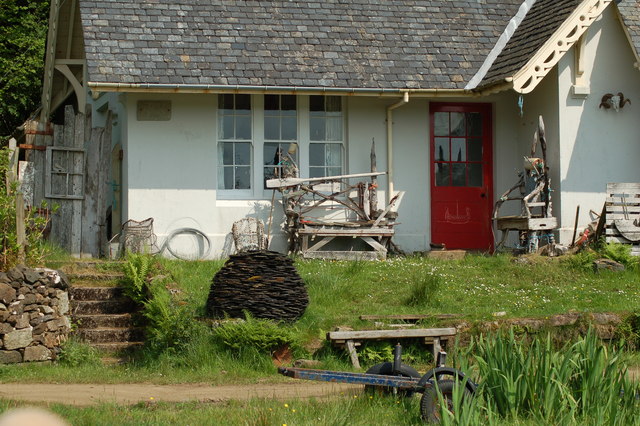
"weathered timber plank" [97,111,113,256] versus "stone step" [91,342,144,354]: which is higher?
"weathered timber plank" [97,111,113,256]

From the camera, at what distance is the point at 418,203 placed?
674 inches

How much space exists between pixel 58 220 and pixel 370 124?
571 cm

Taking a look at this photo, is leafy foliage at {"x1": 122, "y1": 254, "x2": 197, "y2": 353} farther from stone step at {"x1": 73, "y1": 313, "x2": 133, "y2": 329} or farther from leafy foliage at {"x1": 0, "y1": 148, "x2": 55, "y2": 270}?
leafy foliage at {"x1": 0, "y1": 148, "x2": 55, "y2": 270}

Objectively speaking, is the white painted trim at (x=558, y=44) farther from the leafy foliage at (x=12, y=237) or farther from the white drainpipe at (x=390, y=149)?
the leafy foliage at (x=12, y=237)

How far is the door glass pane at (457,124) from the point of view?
17.6 m

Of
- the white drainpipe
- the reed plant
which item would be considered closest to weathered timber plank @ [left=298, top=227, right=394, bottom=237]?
the white drainpipe

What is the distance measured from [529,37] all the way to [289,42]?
4.21m

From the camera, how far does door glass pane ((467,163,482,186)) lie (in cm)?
1758

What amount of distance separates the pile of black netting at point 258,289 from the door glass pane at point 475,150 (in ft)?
22.6

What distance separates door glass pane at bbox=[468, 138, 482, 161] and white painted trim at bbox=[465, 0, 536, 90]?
1.35m

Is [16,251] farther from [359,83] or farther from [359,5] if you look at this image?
[359,5]

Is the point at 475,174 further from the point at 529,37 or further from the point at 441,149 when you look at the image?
the point at 529,37

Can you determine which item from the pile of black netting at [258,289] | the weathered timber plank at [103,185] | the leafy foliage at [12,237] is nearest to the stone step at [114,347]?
the pile of black netting at [258,289]

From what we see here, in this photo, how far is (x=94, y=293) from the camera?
13031 millimetres
